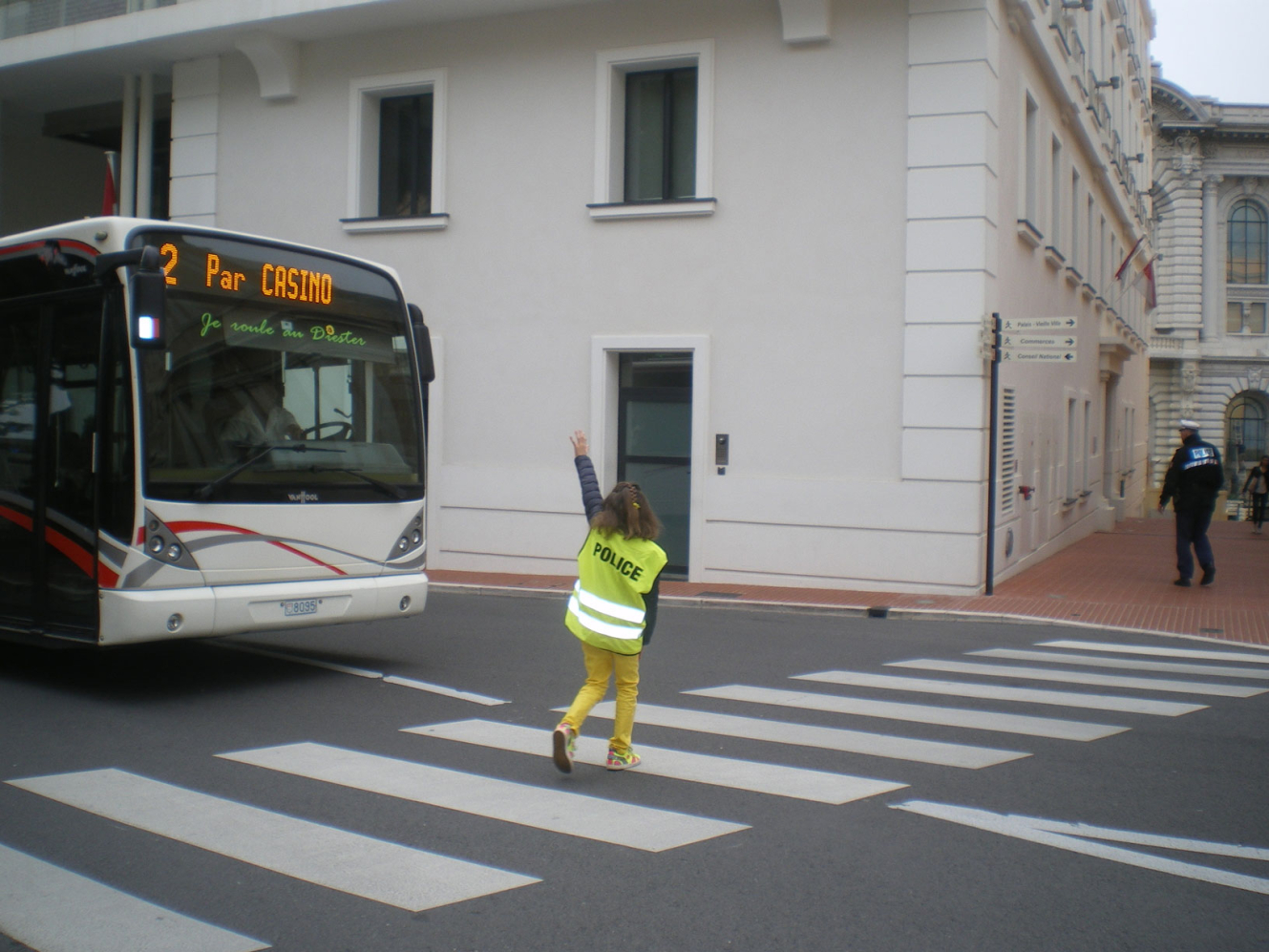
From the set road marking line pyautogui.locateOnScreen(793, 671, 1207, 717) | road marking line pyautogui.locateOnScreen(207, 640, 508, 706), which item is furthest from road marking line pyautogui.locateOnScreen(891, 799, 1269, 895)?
road marking line pyautogui.locateOnScreen(207, 640, 508, 706)

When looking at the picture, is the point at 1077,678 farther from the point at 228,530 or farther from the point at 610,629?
the point at 228,530

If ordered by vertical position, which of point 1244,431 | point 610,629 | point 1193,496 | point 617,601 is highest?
point 1244,431

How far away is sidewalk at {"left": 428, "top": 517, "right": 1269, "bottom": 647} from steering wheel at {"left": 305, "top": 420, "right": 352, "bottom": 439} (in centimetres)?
548

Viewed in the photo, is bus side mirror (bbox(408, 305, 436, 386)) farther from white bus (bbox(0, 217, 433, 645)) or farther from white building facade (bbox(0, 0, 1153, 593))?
white building facade (bbox(0, 0, 1153, 593))

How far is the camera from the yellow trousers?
5992mm

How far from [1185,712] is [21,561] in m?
7.35

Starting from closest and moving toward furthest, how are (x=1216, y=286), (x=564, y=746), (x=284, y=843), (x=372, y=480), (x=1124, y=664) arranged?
(x=284, y=843) → (x=564, y=746) → (x=372, y=480) → (x=1124, y=664) → (x=1216, y=286)

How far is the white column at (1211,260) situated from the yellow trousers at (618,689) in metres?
56.6

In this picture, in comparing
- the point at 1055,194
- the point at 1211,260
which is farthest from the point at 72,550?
the point at 1211,260

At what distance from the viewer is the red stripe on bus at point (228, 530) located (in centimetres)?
768

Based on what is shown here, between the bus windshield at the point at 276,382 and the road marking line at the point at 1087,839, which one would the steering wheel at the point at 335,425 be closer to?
the bus windshield at the point at 276,382

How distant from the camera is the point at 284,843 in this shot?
16.1 feet

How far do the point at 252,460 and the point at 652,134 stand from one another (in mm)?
8856

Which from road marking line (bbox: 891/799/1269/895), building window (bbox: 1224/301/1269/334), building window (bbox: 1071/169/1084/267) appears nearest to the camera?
road marking line (bbox: 891/799/1269/895)
